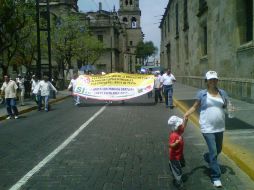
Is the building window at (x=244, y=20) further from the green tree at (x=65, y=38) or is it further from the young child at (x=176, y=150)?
the green tree at (x=65, y=38)

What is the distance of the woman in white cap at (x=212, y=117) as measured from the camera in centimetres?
703

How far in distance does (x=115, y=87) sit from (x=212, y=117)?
688 inches

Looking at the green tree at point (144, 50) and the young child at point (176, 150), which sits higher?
the green tree at point (144, 50)

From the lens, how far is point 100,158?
937cm

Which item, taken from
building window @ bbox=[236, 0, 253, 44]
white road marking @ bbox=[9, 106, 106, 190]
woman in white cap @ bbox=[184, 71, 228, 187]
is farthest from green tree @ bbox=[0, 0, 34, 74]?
woman in white cap @ bbox=[184, 71, 228, 187]

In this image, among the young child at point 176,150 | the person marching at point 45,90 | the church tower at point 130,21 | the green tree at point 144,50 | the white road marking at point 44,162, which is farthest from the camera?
the green tree at point 144,50

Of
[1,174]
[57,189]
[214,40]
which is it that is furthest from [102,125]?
[214,40]

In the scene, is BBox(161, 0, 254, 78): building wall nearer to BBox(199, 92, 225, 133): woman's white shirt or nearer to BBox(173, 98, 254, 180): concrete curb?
BBox(173, 98, 254, 180): concrete curb

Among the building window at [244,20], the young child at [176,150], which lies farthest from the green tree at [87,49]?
the young child at [176,150]

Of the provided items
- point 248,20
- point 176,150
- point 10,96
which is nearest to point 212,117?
point 176,150

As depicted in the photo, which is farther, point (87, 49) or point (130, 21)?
point (130, 21)

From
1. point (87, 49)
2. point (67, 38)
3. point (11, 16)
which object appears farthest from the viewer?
point (87, 49)

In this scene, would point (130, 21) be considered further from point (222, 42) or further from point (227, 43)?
point (227, 43)

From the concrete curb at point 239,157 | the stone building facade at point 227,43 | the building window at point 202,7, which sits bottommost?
the concrete curb at point 239,157
